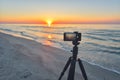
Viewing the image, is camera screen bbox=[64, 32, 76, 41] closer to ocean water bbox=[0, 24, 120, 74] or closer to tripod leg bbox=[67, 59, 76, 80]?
tripod leg bbox=[67, 59, 76, 80]

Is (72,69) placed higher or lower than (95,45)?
higher

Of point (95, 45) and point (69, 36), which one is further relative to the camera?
point (95, 45)

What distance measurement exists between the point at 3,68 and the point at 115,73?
14.5 feet

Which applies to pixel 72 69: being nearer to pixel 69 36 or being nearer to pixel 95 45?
pixel 69 36

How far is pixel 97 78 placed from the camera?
22.1ft

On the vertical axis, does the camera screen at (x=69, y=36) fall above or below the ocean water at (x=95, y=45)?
above

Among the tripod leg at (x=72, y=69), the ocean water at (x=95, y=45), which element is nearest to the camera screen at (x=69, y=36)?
the tripod leg at (x=72, y=69)

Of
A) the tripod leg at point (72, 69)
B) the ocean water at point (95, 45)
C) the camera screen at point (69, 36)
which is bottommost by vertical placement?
the ocean water at point (95, 45)

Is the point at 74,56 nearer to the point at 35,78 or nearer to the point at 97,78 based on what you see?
the point at 35,78

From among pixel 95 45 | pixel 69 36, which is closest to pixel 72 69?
pixel 69 36

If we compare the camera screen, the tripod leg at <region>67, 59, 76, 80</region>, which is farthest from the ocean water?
the camera screen

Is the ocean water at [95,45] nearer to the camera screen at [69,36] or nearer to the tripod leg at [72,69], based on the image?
the tripod leg at [72,69]

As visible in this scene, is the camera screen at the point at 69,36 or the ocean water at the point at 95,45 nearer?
the camera screen at the point at 69,36

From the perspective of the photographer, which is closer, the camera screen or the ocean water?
the camera screen
